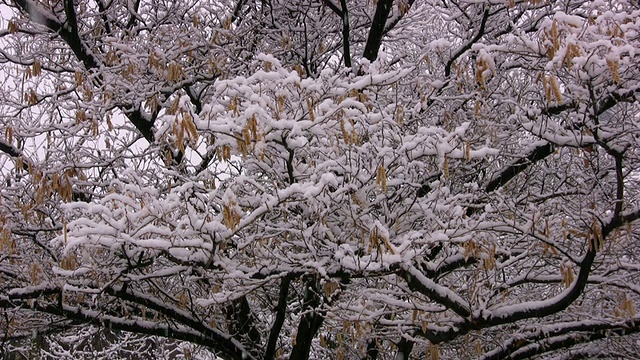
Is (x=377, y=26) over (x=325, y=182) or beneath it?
over

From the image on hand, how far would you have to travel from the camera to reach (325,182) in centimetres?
383

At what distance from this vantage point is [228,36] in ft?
20.3

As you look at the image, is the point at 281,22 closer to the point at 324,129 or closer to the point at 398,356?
the point at 324,129

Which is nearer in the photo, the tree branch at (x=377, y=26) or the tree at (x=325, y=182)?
the tree at (x=325, y=182)

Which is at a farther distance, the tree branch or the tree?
the tree branch

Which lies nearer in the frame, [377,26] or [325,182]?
[325,182]

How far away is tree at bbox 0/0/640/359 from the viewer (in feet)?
12.8

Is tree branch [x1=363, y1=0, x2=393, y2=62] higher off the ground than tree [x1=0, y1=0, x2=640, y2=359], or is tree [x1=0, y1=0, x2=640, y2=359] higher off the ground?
tree branch [x1=363, y1=0, x2=393, y2=62]

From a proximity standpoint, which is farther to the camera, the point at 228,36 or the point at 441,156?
the point at 228,36

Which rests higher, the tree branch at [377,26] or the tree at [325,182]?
the tree branch at [377,26]

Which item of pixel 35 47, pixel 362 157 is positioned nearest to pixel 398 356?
pixel 362 157

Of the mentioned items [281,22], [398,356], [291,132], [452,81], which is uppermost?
[281,22]

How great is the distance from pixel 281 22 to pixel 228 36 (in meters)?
1.17

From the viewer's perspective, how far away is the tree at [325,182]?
3.90 meters
